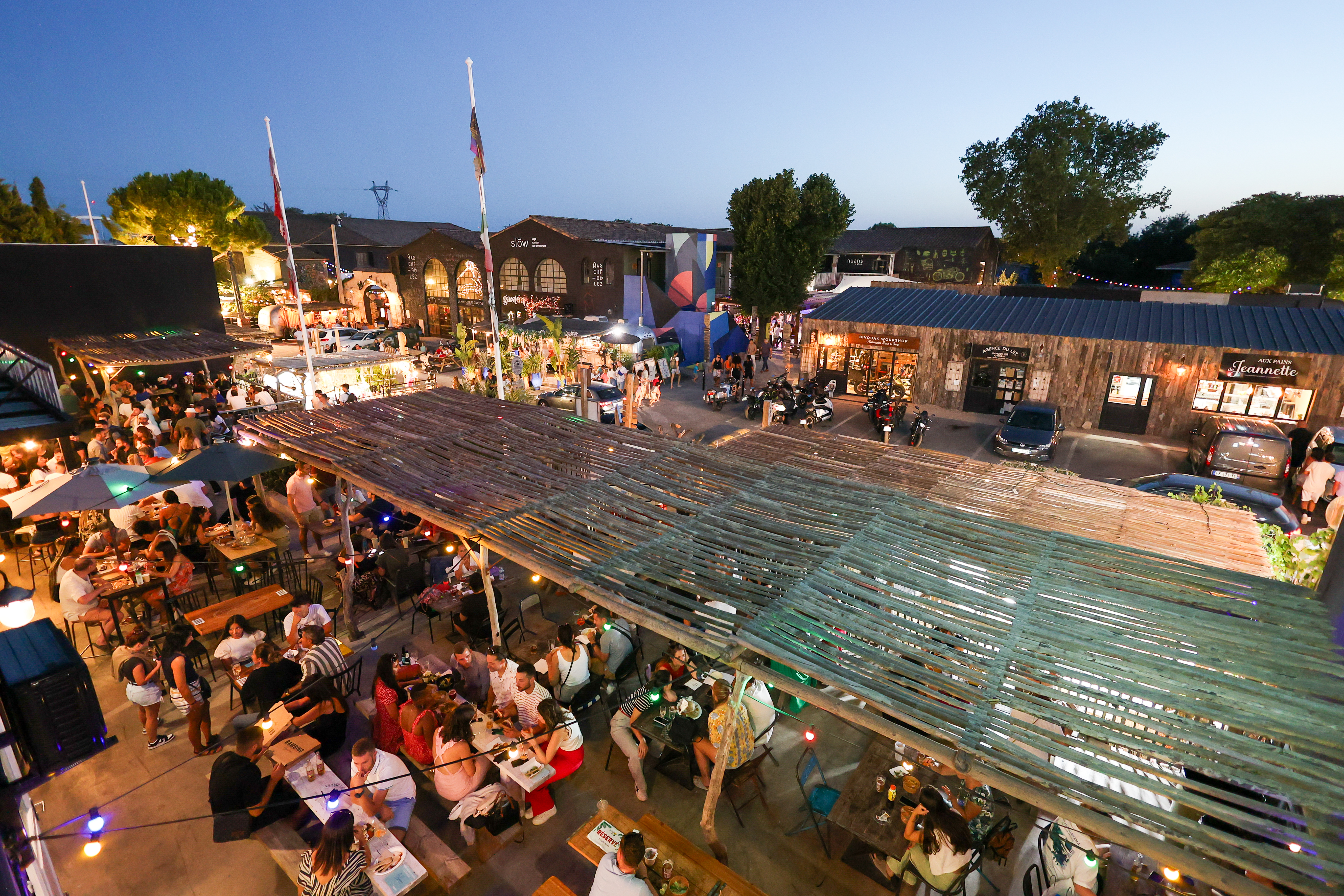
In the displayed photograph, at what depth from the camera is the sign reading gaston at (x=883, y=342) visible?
21297 millimetres

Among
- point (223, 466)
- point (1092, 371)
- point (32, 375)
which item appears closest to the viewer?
point (223, 466)

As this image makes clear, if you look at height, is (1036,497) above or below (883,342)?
below

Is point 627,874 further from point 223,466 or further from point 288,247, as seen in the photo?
point 288,247

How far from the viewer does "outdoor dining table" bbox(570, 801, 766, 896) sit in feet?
14.6

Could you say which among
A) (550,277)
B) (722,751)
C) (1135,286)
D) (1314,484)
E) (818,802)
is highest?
(550,277)

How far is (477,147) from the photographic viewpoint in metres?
13.0

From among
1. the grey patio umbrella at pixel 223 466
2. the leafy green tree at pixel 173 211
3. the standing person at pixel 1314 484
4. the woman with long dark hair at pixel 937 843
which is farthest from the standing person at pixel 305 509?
the leafy green tree at pixel 173 211

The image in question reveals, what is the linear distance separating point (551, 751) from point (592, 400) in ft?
36.7

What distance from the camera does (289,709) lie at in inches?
237

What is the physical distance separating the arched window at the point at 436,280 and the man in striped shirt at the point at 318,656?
32799mm

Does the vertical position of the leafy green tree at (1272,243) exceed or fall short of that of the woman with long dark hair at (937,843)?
it exceeds it

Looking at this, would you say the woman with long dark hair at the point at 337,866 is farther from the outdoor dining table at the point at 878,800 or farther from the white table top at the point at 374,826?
the outdoor dining table at the point at 878,800

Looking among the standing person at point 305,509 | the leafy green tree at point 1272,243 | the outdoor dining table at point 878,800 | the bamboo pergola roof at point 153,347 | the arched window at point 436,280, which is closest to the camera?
the outdoor dining table at point 878,800

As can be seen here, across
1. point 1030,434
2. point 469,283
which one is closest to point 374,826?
point 1030,434
